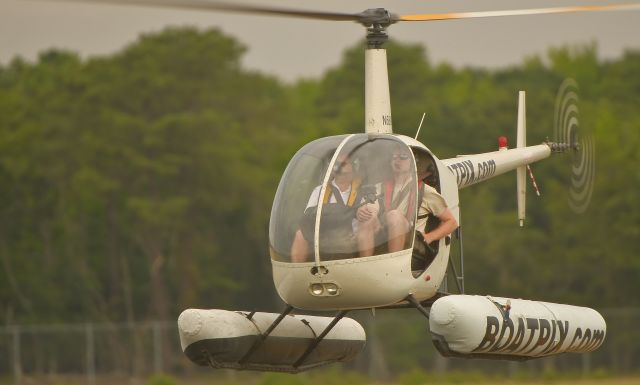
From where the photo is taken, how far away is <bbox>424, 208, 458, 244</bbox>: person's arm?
12961mm

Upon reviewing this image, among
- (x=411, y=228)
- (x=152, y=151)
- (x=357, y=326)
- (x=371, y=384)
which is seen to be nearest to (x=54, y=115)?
(x=152, y=151)

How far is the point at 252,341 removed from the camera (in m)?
13.7

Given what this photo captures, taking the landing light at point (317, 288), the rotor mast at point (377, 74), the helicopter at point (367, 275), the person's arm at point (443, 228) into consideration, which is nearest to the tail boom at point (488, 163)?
the helicopter at point (367, 275)

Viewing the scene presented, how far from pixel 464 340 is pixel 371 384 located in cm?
1556

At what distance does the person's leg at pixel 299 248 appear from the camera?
12.2 meters

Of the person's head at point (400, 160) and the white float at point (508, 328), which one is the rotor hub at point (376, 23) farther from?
the white float at point (508, 328)

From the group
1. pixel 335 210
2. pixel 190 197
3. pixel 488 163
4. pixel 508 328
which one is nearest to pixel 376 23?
pixel 488 163

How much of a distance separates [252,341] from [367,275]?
1946mm

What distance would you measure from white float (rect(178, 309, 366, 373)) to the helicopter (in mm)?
12

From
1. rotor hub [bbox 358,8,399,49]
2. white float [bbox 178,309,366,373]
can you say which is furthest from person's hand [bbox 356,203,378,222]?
rotor hub [bbox 358,8,399,49]

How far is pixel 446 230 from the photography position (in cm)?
1301

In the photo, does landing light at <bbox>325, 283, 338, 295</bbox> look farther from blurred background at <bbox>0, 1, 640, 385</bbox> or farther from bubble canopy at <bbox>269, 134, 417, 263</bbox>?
blurred background at <bbox>0, 1, 640, 385</bbox>

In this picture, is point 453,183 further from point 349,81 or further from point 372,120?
point 349,81

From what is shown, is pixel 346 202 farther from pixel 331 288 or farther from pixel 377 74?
pixel 377 74
